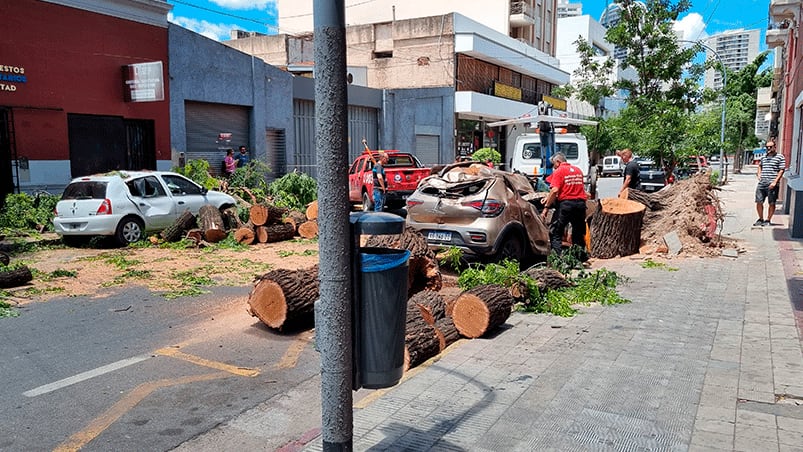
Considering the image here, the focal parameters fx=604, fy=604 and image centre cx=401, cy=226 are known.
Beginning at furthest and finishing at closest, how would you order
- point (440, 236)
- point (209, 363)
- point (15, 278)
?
point (440, 236), point (15, 278), point (209, 363)

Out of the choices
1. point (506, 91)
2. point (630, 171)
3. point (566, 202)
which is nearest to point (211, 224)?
point (566, 202)

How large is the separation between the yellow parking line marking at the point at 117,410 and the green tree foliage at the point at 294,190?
489 inches

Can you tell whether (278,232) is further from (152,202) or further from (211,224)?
(152,202)

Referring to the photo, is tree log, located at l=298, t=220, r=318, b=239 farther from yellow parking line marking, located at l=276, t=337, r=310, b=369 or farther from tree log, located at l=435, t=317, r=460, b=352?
A: tree log, located at l=435, t=317, r=460, b=352

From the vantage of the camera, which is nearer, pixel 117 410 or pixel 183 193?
pixel 117 410

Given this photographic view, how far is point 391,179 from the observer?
17.3 metres

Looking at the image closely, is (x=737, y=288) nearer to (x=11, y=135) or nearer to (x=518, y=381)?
(x=518, y=381)

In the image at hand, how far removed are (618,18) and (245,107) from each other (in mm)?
12906

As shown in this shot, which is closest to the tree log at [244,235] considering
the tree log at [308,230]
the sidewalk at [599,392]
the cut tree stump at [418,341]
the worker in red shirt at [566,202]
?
the tree log at [308,230]

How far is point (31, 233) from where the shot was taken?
43.8 ft

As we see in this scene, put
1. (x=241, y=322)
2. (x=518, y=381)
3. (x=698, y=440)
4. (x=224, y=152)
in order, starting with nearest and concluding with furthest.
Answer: (x=698, y=440) < (x=518, y=381) < (x=241, y=322) < (x=224, y=152)

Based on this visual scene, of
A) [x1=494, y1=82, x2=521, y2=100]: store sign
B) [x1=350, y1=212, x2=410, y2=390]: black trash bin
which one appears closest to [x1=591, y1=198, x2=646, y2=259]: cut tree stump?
[x1=350, y1=212, x2=410, y2=390]: black trash bin

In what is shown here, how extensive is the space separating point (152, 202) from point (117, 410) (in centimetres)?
878

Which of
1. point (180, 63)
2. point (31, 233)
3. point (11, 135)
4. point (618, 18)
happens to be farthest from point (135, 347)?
point (180, 63)
